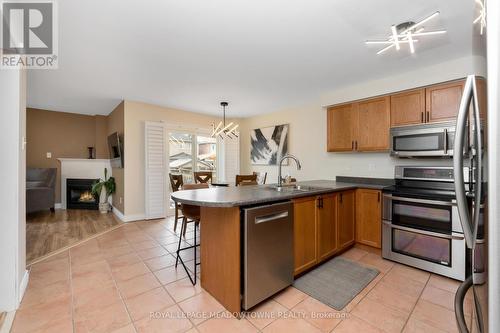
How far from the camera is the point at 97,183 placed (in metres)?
5.18

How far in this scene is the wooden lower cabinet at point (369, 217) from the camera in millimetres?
2818

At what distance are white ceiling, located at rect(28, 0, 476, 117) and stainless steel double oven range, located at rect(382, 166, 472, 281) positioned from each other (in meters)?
1.46

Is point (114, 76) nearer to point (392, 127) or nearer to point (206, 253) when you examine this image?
point (206, 253)

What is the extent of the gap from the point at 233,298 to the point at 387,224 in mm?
2067

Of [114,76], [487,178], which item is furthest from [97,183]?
[487,178]

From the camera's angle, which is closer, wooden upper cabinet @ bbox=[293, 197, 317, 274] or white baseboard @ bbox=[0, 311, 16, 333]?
white baseboard @ bbox=[0, 311, 16, 333]

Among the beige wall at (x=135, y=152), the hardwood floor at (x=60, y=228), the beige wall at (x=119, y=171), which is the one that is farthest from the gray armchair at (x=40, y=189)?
the beige wall at (x=135, y=152)

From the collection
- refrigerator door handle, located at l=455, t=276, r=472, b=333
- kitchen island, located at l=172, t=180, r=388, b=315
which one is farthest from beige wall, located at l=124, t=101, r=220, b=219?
refrigerator door handle, located at l=455, t=276, r=472, b=333

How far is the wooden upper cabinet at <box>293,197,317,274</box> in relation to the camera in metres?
2.17

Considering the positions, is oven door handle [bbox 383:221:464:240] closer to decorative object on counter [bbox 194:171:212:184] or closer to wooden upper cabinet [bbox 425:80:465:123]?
wooden upper cabinet [bbox 425:80:465:123]

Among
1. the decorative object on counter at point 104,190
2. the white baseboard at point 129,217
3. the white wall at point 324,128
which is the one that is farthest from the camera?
the decorative object on counter at point 104,190

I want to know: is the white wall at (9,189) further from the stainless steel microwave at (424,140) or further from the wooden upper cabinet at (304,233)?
the stainless steel microwave at (424,140)

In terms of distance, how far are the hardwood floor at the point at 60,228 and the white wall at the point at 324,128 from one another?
12.0 feet

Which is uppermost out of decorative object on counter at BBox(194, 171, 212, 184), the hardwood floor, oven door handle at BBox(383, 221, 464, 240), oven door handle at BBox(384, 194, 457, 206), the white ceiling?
the white ceiling
